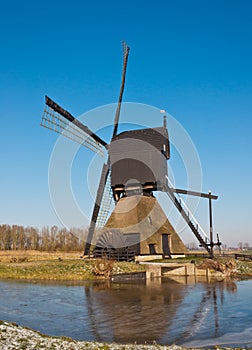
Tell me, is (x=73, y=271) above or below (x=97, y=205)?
below

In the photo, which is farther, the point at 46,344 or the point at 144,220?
the point at 144,220

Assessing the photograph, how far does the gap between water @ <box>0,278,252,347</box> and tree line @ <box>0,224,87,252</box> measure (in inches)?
2995

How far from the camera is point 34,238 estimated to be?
10706 cm

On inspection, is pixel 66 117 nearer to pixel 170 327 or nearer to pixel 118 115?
pixel 118 115

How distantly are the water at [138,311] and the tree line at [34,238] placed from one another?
76.1 meters

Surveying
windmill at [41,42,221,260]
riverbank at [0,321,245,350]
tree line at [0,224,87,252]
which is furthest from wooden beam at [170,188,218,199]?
tree line at [0,224,87,252]

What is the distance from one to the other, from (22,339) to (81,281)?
53.1 ft

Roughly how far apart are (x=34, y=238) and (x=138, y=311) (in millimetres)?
96919

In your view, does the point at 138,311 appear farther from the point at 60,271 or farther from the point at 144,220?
the point at 144,220

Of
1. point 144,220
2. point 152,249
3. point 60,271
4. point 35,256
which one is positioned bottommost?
point 60,271

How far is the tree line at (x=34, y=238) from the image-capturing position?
99394 mm

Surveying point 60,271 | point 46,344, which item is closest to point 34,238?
point 60,271

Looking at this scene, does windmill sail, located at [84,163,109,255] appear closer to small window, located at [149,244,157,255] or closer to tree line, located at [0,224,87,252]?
small window, located at [149,244,157,255]

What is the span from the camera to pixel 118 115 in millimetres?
40938
